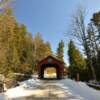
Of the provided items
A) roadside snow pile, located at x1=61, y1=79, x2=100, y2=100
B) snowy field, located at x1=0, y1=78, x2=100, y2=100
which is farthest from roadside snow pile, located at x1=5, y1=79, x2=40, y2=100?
roadside snow pile, located at x1=61, y1=79, x2=100, y2=100

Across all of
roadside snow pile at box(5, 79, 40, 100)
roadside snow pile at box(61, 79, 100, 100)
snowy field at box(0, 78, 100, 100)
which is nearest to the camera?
roadside snow pile at box(61, 79, 100, 100)

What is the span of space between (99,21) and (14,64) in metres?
16.8

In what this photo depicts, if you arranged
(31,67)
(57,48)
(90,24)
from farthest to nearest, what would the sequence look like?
1. (57,48)
2. (31,67)
3. (90,24)

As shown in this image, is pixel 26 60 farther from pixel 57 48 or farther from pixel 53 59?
pixel 57 48

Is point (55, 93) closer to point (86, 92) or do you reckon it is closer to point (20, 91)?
point (86, 92)

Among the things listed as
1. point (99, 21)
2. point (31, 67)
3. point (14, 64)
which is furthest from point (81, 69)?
point (31, 67)

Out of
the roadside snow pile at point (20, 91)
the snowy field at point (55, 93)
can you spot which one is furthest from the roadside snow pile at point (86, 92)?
the roadside snow pile at point (20, 91)

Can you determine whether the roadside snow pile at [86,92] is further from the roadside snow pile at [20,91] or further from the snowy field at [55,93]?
the roadside snow pile at [20,91]

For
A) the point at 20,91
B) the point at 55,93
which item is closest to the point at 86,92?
the point at 55,93

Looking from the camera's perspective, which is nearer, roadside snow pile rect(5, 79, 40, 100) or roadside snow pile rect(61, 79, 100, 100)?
roadside snow pile rect(61, 79, 100, 100)

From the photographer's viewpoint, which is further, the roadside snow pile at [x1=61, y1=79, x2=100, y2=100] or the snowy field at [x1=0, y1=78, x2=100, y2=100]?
the snowy field at [x1=0, y1=78, x2=100, y2=100]

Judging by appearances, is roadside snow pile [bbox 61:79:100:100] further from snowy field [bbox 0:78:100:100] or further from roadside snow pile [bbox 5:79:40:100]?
roadside snow pile [bbox 5:79:40:100]

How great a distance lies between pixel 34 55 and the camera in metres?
54.7

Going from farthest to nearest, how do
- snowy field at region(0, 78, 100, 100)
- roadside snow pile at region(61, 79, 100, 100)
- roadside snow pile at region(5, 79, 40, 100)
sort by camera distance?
A: roadside snow pile at region(5, 79, 40, 100) < snowy field at region(0, 78, 100, 100) < roadside snow pile at region(61, 79, 100, 100)
